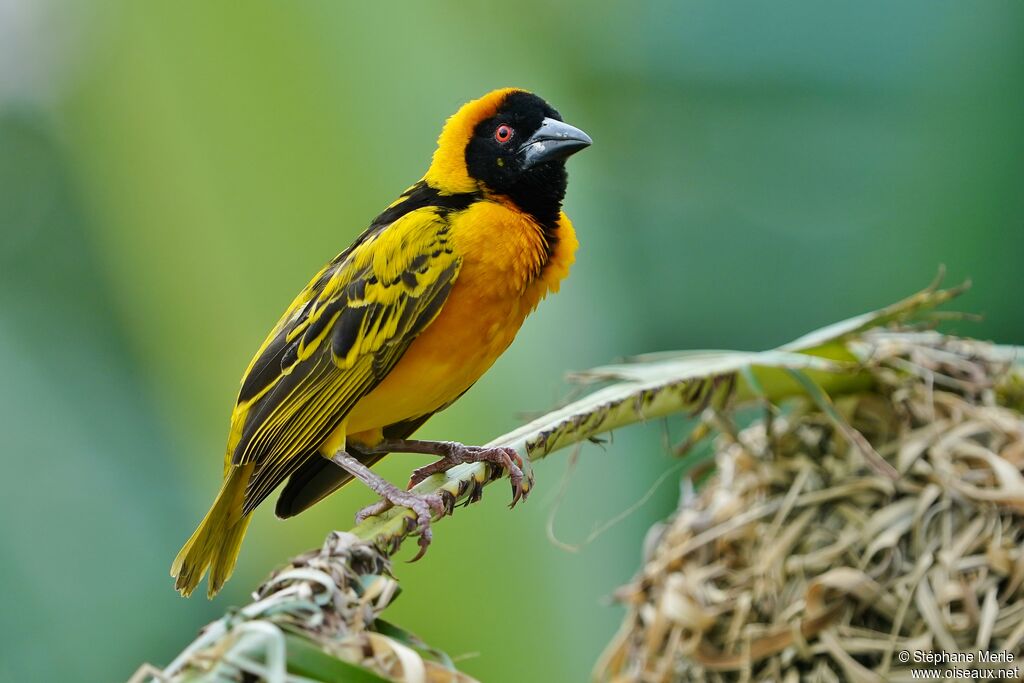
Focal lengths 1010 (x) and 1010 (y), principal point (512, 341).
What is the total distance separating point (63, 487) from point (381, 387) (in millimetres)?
1265

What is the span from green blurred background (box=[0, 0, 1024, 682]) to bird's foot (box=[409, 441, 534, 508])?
0.46 feet

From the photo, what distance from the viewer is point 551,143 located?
69.4 inches

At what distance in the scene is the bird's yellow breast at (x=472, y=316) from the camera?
1.61 meters

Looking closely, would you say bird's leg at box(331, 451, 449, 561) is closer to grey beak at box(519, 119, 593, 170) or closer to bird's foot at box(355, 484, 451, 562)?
bird's foot at box(355, 484, 451, 562)

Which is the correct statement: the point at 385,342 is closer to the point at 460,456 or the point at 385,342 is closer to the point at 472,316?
the point at 472,316

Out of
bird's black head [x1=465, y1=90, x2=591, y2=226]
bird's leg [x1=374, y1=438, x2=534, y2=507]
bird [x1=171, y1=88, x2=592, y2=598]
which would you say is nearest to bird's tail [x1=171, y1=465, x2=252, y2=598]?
bird [x1=171, y1=88, x2=592, y2=598]

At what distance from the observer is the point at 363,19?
7.34ft

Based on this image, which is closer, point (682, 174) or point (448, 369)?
point (448, 369)

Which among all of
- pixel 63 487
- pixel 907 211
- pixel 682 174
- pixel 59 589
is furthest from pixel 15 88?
pixel 907 211

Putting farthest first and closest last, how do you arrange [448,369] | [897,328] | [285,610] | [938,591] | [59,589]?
[59,589] < [897,328] < [448,369] < [938,591] < [285,610]

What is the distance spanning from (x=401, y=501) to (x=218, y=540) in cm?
52

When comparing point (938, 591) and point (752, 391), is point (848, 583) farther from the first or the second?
point (752, 391)

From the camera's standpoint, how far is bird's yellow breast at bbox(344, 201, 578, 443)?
1.61 meters

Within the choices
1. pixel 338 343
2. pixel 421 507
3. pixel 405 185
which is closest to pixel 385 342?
pixel 338 343
